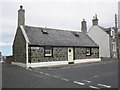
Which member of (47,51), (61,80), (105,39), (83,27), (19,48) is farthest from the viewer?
(105,39)

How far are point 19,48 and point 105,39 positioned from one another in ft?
69.0

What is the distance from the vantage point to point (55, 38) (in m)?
26.6

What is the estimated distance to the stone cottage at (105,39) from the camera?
38.7 m

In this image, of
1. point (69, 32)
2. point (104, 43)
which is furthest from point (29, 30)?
point (104, 43)

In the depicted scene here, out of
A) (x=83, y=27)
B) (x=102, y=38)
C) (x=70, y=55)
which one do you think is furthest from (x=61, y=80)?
(x=102, y=38)

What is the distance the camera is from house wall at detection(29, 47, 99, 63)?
74.3 ft

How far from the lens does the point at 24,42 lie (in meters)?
23.2

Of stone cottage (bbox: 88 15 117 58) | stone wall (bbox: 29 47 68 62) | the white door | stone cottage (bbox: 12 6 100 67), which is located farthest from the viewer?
stone cottage (bbox: 88 15 117 58)

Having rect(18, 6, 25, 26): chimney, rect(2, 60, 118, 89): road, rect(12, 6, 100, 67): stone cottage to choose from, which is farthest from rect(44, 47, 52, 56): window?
rect(2, 60, 118, 89): road

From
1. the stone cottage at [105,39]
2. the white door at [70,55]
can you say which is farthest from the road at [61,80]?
the stone cottage at [105,39]

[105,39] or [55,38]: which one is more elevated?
[105,39]

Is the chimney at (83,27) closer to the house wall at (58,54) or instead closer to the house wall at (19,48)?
the house wall at (58,54)

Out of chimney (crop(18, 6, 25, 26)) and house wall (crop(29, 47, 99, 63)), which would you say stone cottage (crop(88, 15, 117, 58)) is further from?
chimney (crop(18, 6, 25, 26))

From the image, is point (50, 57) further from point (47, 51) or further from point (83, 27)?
point (83, 27)
